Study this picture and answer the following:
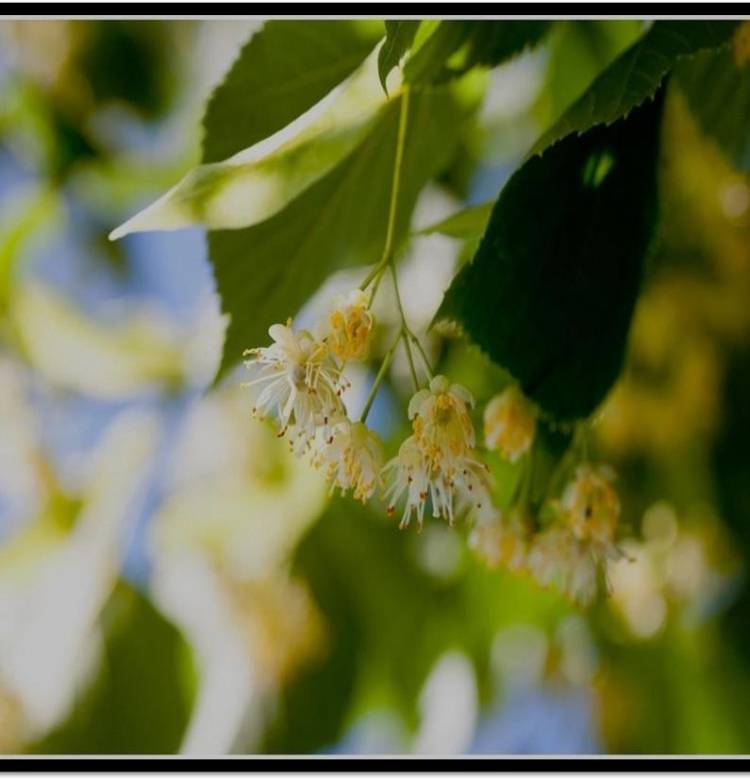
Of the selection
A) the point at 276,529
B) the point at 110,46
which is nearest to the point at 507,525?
the point at 276,529

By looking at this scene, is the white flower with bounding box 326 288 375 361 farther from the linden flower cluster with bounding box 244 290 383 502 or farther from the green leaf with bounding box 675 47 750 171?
the green leaf with bounding box 675 47 750 171

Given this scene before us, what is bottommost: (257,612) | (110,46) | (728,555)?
(257,612)

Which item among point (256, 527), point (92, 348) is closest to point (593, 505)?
point (256, 527)

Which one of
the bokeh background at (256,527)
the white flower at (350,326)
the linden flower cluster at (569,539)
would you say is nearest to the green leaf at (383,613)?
the bokeh background at (256,527)

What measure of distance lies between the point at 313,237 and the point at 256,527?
872mm

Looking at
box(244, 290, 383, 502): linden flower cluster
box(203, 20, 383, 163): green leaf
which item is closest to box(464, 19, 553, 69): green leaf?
box(203, 20, 383, 163): green leaf

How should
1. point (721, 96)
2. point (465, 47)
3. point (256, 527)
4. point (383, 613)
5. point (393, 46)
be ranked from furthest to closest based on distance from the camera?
1. point (383, 613)
2. point (256, 527)
3. point (721, 96)
4. point (465, 47)
5. point (393, 46)

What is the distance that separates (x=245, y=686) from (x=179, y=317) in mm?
523

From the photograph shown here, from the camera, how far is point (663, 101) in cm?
81

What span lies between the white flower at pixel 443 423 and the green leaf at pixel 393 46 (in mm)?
177

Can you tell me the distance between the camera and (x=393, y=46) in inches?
24.8

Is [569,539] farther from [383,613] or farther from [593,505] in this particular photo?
[383,613]

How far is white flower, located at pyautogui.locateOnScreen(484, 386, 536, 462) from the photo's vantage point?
2.70ft

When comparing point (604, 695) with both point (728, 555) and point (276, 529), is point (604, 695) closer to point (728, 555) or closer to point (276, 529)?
point (728, 555)
